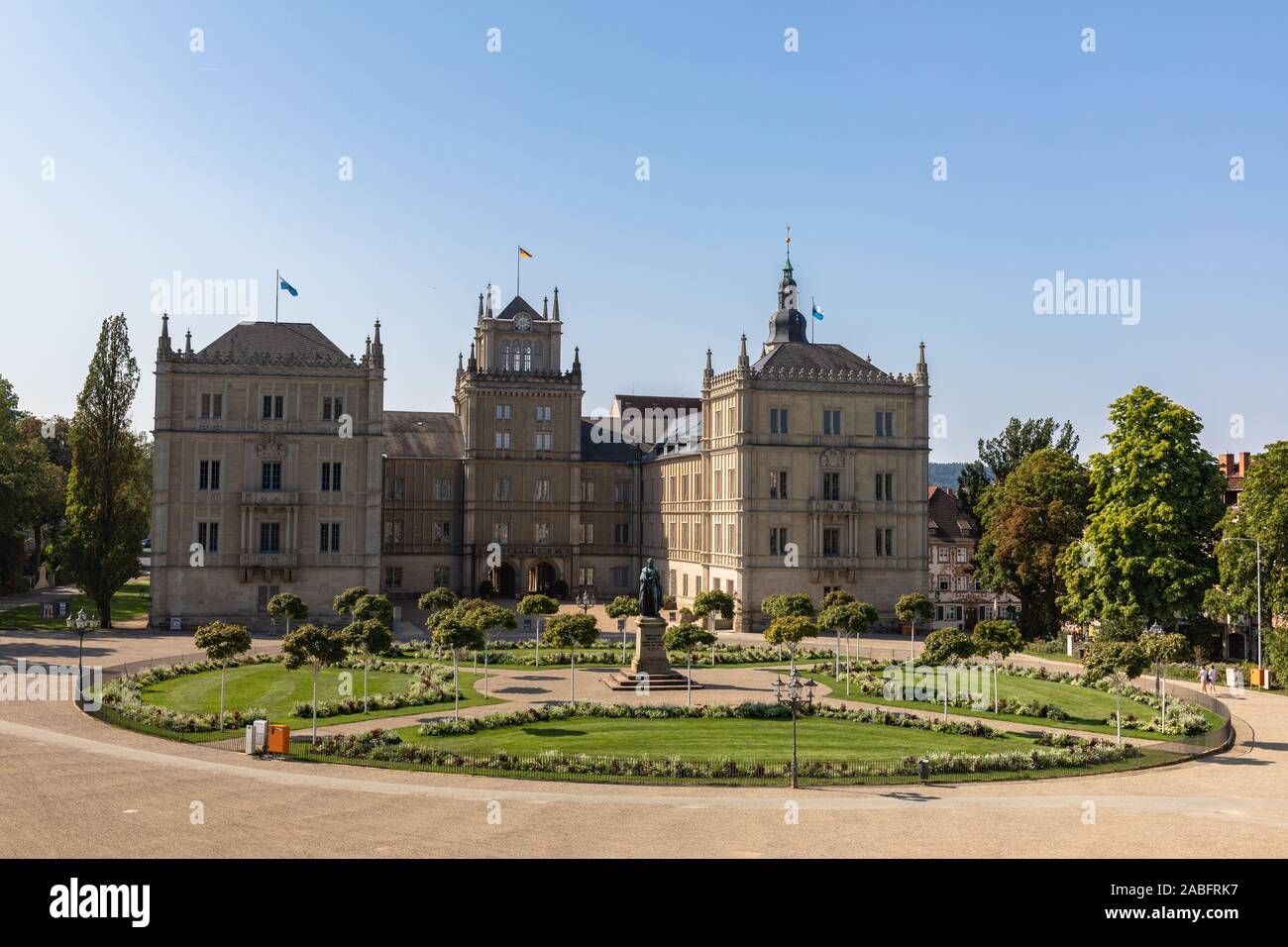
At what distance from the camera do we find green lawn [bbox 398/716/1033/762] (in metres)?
39.8

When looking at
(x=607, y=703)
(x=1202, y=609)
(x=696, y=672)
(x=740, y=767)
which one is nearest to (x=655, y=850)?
(x=740, y=767)

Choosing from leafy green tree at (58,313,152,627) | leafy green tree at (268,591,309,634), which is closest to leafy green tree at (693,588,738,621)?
leafy green tree at (268,591,309,634)

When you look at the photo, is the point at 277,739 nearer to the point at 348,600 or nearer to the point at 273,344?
the point at 348,600

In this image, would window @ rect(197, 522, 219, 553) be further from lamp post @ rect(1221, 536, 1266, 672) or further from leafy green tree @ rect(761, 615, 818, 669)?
lamp post @ rect(1221, 536, 1266, 672)

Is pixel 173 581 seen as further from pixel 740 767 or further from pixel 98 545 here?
pixel 740 767

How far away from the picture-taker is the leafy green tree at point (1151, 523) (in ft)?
215

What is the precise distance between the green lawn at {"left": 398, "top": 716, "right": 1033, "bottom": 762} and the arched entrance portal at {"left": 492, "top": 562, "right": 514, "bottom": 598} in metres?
57.0

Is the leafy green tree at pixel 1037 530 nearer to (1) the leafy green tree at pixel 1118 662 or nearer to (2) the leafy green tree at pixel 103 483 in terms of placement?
(1) the leafy green tree at pixel 1118 662

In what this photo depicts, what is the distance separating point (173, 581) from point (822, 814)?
60.2 metres

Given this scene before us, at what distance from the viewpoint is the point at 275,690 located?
52.0 meters

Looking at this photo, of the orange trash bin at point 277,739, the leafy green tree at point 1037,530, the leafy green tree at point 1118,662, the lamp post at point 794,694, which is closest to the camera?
the lamp post at point 794,694

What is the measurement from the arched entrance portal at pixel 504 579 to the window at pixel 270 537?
25.5 meters

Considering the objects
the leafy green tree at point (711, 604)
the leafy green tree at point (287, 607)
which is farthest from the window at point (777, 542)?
the leafy green tree at point (287, 607)

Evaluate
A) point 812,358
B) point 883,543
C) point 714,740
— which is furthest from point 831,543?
point 714,740
